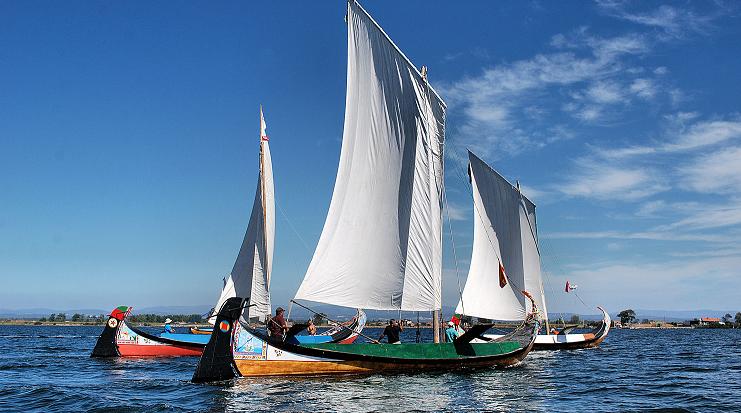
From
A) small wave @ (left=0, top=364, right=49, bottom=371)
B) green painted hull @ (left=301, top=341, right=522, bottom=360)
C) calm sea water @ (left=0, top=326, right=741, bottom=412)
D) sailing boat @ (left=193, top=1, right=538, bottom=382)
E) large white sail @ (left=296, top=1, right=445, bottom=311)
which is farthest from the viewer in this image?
small wave @ (left=0, top=364, right=49, bottom=371)

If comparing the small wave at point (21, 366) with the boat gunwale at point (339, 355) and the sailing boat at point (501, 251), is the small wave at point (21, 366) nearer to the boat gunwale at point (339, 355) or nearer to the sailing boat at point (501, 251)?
the boat gunwale at point (339, 355)

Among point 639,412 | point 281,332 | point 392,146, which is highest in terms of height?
point 392,146

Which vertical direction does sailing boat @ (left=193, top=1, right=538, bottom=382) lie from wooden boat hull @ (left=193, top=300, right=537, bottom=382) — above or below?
above

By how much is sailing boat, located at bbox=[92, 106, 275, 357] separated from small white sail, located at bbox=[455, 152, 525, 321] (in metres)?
12.2

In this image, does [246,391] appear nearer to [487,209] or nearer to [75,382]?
[75,382]

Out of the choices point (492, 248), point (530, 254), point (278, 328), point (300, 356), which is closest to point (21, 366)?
point (278, 328)

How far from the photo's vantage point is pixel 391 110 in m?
26.2

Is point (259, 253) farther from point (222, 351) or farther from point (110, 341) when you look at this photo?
point (222, 351)

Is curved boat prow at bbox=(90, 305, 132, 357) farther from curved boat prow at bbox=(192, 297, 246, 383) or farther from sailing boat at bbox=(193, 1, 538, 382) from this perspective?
sailing boat at bbox=(193, 1, 538, 382)

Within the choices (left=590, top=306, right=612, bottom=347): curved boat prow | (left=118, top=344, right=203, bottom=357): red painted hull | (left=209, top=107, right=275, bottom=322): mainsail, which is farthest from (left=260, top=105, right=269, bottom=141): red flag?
(left=590, top=306, right=612, bottom=347): curved boat prow

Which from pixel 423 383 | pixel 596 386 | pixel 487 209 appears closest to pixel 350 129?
pixel 423 383

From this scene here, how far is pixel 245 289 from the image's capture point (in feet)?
135

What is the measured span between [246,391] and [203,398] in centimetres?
157

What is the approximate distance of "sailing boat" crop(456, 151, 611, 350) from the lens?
136ft
